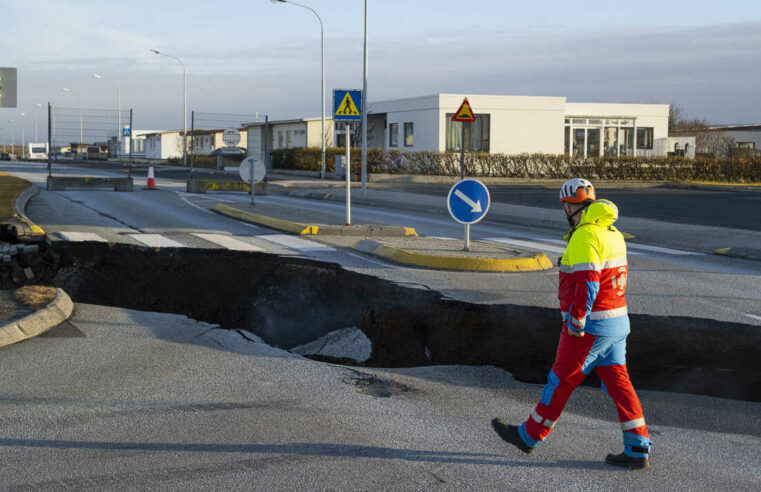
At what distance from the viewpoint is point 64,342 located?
6.55 meters

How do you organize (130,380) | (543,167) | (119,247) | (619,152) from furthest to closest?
(619,152), (543,167), (119,247), (130,380)

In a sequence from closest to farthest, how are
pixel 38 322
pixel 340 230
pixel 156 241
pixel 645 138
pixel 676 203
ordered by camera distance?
pixel 38 322 < pixel 156 241 < pixel 340 230 < pixel 676 203 < pixel 645 138

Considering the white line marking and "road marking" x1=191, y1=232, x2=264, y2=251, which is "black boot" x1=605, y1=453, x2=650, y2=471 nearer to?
"road marking" x1=191, y1=232, x2=264, y2=251

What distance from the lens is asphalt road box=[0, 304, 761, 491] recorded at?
3953mm

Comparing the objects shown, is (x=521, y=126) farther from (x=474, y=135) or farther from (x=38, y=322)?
(x=38, y=322)

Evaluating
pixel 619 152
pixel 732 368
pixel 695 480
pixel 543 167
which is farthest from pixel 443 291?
pixel 619 152

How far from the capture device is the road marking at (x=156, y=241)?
488 inches

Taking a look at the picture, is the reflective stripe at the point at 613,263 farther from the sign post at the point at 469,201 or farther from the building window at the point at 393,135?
the building window at the point at 393,135

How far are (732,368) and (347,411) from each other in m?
3.62

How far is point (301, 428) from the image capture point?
461 cm

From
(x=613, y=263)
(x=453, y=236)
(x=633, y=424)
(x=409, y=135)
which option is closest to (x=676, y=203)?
(x=453, y=236)

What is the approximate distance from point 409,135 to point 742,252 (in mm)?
33022

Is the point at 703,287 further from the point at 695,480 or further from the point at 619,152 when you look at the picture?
the point at 619,152

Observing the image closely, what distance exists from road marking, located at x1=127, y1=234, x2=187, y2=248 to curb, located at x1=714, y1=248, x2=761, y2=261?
30.2 feet
